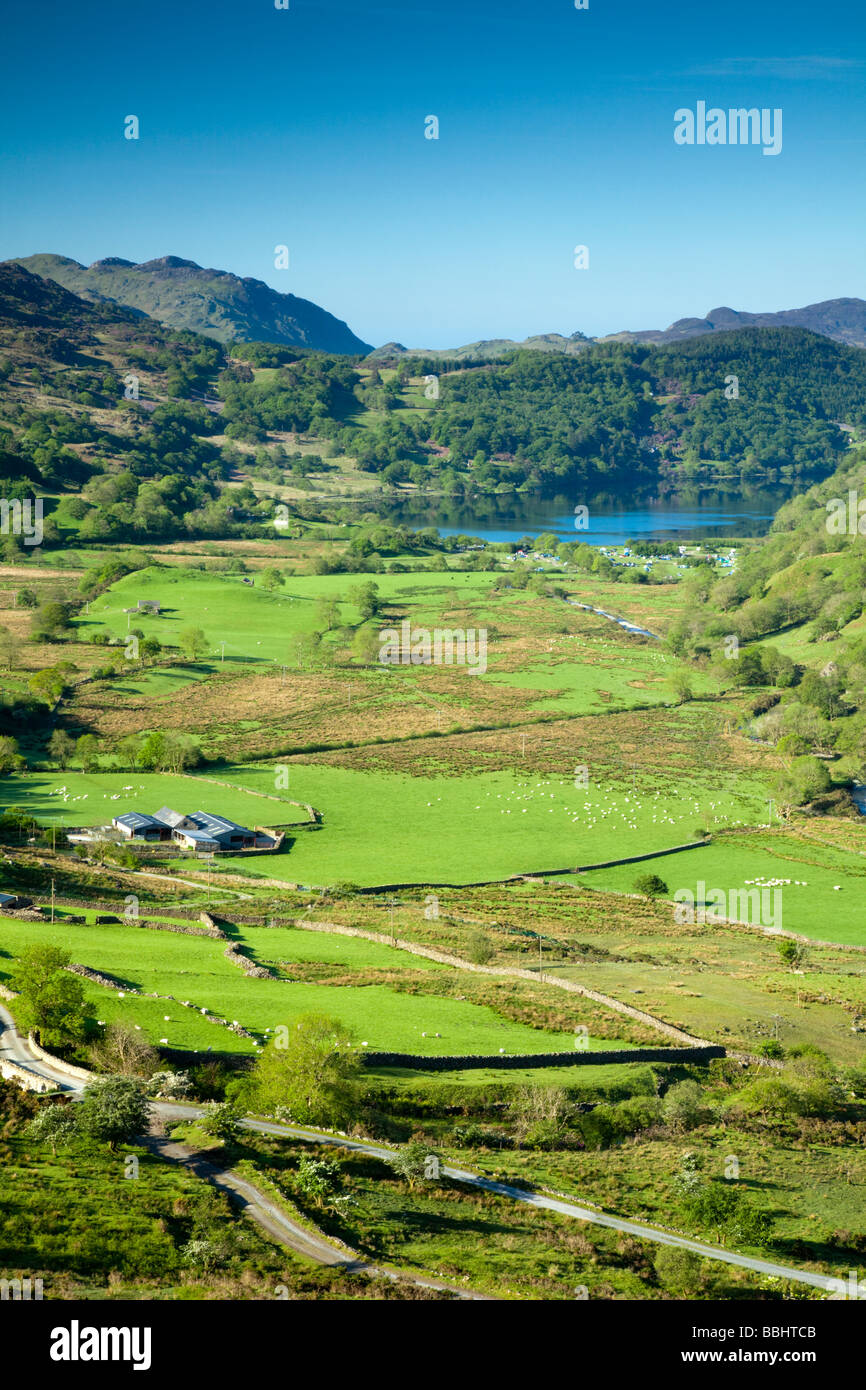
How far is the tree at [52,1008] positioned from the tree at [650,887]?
3810 centimetres

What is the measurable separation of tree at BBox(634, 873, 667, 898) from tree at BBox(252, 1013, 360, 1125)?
34.8m

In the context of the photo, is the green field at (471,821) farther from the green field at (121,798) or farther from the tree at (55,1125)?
the tree at (55,1125)

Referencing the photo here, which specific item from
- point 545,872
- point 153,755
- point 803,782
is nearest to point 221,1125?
point 545,872

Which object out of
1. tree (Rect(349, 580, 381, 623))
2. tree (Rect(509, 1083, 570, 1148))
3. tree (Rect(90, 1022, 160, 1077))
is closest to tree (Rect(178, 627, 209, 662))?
tree (Rect(349, 580, 381, 623))

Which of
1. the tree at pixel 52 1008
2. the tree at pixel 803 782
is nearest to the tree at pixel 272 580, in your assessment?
the tree at pixel 803 782

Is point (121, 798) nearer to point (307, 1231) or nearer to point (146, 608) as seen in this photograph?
point (307, 1231)

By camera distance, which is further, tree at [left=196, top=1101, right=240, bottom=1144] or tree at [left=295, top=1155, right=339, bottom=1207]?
tree at [left=196, top=1101, right=240, bottom=1144]

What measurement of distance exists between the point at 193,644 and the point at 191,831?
177 feet

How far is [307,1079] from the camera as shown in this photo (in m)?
32.6

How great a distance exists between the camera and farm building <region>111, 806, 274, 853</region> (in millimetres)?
67875

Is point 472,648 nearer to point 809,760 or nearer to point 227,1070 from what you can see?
point 809,760

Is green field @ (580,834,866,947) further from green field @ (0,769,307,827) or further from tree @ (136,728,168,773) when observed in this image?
tree @ (136,728,168,773)

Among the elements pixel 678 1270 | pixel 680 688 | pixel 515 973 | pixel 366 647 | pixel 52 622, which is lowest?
pixel 515 973
